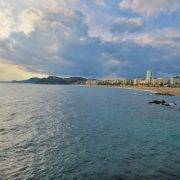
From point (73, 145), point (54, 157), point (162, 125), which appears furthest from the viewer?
point (162, 125)

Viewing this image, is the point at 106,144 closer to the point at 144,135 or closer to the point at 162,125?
the point at 144,135

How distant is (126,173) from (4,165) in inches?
439

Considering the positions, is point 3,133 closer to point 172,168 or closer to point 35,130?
point 35,130

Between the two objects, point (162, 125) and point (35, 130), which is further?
point (162, 125)

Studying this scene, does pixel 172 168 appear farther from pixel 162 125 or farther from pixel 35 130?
pixel 162 125

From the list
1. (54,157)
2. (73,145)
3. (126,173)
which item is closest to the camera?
(126,173)

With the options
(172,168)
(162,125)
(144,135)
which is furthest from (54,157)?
(162,125)

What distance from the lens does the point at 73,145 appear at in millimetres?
38188

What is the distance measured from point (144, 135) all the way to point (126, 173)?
1959 cm

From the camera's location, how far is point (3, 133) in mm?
44688

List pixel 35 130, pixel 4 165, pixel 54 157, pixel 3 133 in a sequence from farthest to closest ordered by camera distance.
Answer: pixel 35 130
pixel 3 133
pixel 54 157
pixel 4 165

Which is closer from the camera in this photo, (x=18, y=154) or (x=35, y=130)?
(x=18, y=154)

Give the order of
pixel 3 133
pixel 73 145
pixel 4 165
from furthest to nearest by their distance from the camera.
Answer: pixel 3 133 → pixel 73 145 → pixel 4 165

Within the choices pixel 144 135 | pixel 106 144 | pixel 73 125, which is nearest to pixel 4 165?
pixel 106 144
